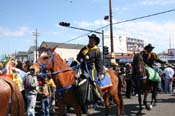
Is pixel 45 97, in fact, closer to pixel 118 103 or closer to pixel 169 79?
pixel 118 103

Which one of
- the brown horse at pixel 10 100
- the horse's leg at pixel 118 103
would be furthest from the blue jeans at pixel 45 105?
the brown horse at pixel 10 100

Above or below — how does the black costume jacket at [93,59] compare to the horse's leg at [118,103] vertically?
above

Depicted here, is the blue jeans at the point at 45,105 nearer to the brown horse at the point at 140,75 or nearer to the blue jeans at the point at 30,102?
the blue jeans at the point at 30,102

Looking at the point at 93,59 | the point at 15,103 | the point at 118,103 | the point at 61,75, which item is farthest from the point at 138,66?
the point at 15,103

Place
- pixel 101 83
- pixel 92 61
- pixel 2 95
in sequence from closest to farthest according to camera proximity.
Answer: pixel 2 95, pixel 92 61, pixel 101 83

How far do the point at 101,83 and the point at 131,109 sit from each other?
420cm

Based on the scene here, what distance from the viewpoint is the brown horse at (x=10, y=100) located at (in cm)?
569

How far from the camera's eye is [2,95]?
18.6 feet

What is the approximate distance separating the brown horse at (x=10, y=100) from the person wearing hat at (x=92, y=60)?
342cm

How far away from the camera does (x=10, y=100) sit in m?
5.84

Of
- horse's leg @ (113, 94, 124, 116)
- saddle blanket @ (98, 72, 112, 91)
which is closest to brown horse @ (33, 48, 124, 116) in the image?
saddle blanket @ (98, 72, 112, 91)

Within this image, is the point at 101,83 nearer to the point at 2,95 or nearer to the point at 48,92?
the point at 48,92

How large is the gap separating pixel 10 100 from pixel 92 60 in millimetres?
3783

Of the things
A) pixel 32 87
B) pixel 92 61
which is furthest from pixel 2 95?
pixel 32 87
